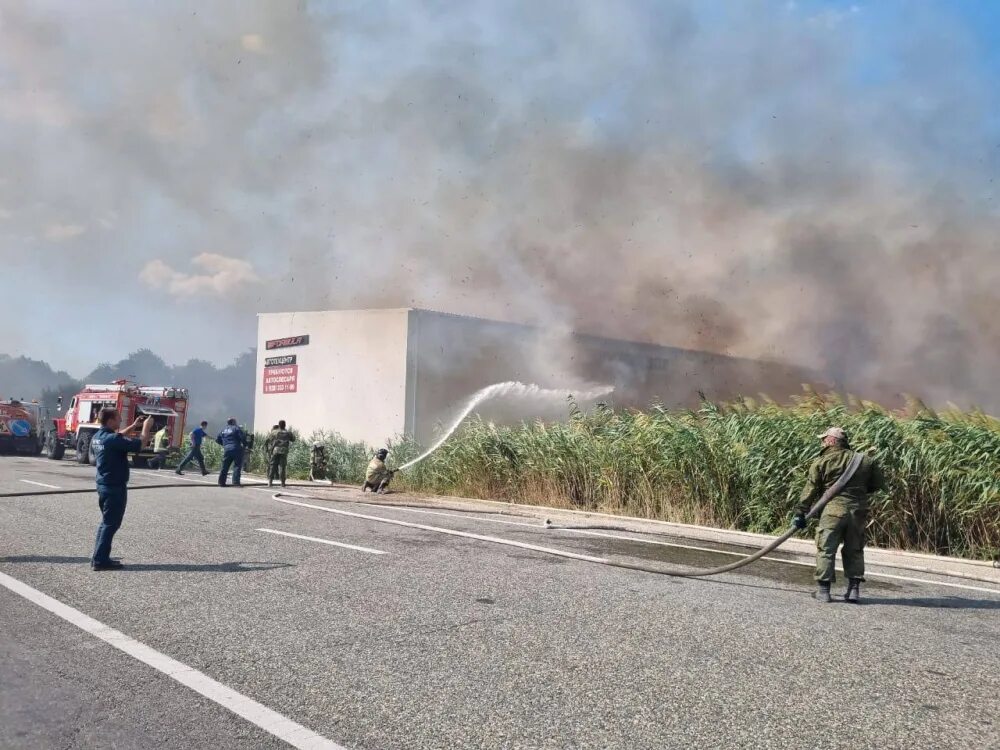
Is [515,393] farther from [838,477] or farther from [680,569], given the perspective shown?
[838,477]

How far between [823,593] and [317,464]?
Result: 50.8 ft

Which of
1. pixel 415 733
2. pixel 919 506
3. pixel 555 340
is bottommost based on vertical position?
pixel 415 733

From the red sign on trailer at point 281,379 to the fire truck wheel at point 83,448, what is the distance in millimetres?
5897

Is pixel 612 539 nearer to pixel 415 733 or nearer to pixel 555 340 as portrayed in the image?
pixel 415 733

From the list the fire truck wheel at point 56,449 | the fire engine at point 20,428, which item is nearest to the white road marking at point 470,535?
the fire truck wheel at point 56,449

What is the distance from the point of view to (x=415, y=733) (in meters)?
3.58

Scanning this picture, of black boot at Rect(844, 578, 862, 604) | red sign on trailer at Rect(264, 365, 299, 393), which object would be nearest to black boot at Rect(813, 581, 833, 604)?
black boot at Rect(844, 578, 862, 604)

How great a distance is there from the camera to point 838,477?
705cm

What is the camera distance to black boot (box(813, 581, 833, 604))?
6.73 metres

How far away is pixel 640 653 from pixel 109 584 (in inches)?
166

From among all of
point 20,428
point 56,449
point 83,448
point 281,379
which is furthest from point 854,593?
point 20,428

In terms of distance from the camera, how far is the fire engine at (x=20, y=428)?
1153 inches

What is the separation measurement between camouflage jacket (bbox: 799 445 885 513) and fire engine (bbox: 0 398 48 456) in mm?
29519

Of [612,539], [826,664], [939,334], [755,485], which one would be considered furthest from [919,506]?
[939,334]
